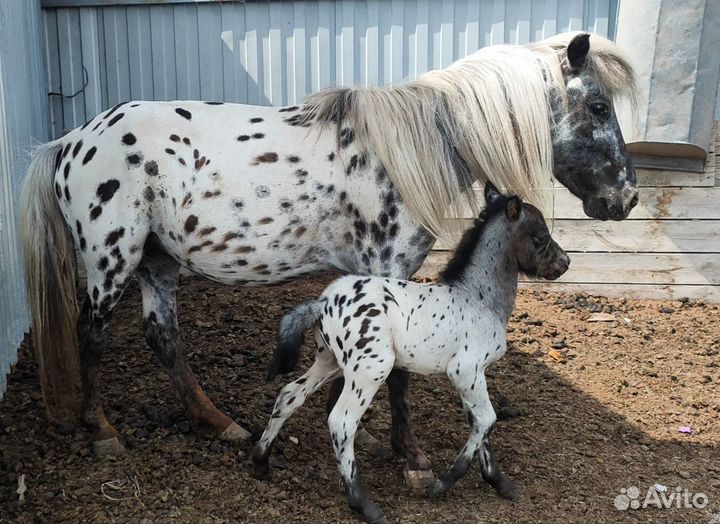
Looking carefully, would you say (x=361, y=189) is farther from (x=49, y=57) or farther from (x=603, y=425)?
(x=49, y=57)

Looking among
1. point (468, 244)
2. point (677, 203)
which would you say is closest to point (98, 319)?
point (468, 244)

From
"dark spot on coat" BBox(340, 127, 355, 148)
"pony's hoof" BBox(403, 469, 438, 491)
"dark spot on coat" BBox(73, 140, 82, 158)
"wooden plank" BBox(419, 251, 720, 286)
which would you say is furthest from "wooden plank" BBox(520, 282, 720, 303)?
"dark spot on coat" BBox(73, 140, 82, 158)

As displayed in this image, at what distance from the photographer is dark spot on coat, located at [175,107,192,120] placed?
396 cm

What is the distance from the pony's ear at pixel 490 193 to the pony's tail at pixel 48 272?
211cm

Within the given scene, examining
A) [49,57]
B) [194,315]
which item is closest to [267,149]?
[194,315]

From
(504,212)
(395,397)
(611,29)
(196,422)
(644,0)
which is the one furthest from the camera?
(611,29)

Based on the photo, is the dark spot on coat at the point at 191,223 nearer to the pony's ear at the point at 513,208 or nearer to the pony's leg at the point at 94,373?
the pony's leg at the point at 94,373

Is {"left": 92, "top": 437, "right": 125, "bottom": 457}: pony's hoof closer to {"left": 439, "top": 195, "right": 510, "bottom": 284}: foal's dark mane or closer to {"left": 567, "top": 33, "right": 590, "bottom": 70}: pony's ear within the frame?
{"left": 439, "top": 195, "right": 510, "bottom": 284}: foal's dark mane

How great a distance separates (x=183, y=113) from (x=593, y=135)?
1960 millimetres

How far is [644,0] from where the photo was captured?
5750 mm

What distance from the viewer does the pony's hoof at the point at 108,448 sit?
4090 mm

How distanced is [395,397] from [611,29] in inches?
148

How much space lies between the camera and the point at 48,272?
163 inches

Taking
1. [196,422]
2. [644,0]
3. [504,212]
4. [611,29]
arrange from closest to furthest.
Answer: [504,212] → [196,422] → [644,0] → [611,29]
